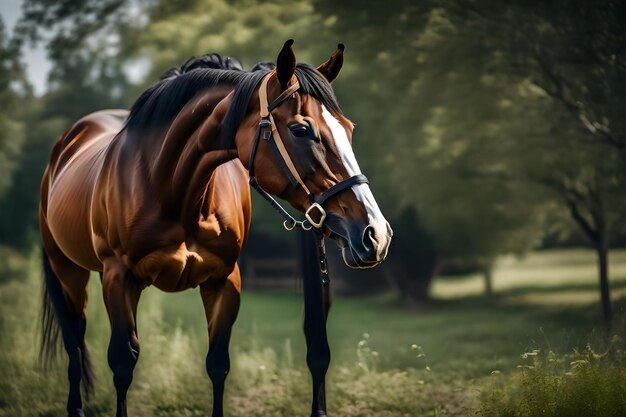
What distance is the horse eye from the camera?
3.49 m

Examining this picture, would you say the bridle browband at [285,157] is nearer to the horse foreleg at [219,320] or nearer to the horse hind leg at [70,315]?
the horse foreleg at [219,320]

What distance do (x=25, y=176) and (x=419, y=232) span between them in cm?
1138

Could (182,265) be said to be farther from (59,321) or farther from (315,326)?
(59,321)

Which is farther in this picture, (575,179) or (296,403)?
(575,179)

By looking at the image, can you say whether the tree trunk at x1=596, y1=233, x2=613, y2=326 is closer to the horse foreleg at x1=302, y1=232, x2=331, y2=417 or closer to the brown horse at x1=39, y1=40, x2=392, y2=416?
the horse foreleg at x1=302, y1=232, x2=331, y2=417

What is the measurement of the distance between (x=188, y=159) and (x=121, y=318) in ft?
3.42

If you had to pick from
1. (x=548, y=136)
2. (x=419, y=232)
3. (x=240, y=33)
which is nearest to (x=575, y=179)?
(x=548, y=136)

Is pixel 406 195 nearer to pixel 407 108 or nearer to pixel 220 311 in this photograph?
pixel 407 108

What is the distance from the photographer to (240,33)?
1648 cm

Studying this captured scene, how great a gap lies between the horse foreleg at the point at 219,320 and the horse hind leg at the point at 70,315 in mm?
1651

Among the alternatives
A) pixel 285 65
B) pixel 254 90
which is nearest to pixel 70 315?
pixel 254 90

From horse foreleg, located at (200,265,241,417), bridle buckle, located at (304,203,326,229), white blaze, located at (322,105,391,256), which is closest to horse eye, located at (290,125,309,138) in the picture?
white blaze, located at (322,105,391,256)

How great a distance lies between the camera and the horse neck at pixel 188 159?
4109mm

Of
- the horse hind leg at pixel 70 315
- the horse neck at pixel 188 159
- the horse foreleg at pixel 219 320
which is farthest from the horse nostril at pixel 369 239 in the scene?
the horse hind leg at pixel 70 315
